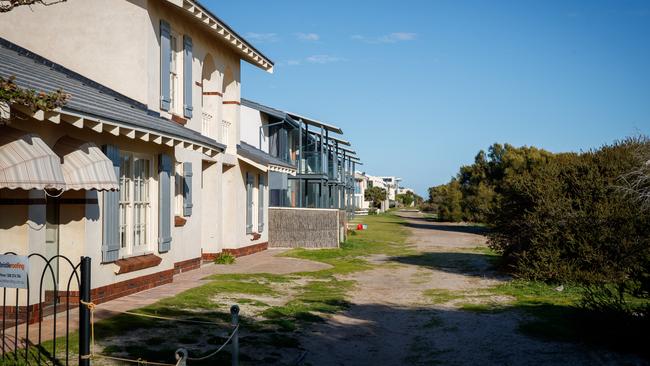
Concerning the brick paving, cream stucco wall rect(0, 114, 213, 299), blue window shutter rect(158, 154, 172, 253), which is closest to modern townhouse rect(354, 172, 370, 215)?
the brick paving

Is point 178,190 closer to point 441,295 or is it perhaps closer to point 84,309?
point 441,295

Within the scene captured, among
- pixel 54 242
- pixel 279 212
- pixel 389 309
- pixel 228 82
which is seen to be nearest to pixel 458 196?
pixel 279 212

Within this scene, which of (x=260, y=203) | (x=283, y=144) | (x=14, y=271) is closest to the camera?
(x=14, y=271)

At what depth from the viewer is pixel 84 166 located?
9.62 m

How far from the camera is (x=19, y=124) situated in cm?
902

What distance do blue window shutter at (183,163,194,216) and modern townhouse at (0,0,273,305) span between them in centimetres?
3

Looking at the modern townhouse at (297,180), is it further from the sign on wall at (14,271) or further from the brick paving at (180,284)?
the sign on wall at (14,271)

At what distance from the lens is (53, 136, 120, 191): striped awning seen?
9484mm

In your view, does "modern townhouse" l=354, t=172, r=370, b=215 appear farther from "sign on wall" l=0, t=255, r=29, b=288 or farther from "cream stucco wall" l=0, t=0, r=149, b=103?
"sign on wall" l=0, t=255, r=29, b=288

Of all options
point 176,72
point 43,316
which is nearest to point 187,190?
point 176,72

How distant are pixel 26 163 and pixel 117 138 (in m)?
3.21

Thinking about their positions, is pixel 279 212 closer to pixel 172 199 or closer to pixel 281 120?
pixel 281 120

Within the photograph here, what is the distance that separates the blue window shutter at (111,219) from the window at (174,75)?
13.8 ft

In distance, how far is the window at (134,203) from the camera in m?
12.2
